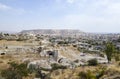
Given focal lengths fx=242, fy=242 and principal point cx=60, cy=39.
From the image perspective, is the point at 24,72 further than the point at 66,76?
Yes

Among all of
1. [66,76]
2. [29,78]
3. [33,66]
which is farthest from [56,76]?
[33,66]

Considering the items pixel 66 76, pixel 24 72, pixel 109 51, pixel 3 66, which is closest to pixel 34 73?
pixel 24 72

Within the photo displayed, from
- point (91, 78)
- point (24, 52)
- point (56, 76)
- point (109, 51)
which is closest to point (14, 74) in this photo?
point (56, 76)

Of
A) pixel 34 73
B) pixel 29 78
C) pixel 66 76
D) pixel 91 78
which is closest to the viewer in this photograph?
pixel 91 78

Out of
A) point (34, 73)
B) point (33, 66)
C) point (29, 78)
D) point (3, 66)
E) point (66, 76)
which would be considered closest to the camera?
point (66, 76)

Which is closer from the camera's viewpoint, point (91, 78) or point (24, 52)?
point (91, 78)

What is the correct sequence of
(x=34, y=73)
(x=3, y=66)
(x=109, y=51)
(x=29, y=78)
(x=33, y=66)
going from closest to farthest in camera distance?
1. (x=29, y=78)
2. (x=34, y=73)
3. (x=33, y=66)
4. (x=3, y=66)
5. (x=109, y=51)

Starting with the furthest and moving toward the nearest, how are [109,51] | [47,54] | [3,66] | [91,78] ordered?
[47,54], [109,51], [3,66], [91,78]

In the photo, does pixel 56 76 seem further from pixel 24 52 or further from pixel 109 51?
pixel 24 52

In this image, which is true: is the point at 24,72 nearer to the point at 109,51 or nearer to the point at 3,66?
the point at 3,66
